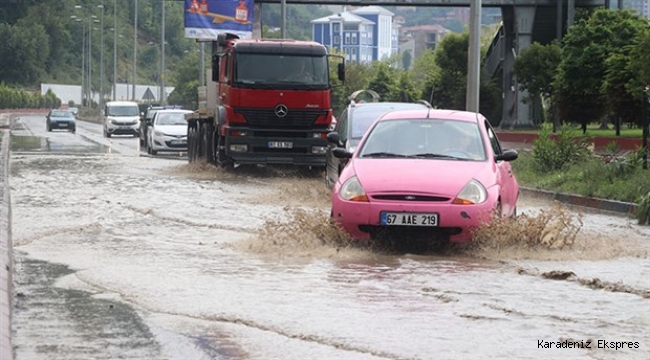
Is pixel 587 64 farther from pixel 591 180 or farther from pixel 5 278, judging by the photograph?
pixel 5 278

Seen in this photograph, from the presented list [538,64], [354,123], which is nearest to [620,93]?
[538,64]

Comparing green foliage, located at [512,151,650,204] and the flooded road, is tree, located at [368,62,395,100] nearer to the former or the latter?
green foliage, located at [512,151,650,204]

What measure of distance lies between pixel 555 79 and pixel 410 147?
4090 cm

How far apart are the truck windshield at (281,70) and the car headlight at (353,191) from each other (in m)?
15.3

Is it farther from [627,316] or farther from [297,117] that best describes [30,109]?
[627,316]

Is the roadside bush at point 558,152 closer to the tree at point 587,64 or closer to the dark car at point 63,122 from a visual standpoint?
the tree at point 587,64

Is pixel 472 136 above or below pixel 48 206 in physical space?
above

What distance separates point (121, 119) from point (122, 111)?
0.92 metres

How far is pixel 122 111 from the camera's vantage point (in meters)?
71.1

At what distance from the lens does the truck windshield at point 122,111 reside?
70.8 m

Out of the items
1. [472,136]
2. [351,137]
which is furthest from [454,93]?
[472,136]

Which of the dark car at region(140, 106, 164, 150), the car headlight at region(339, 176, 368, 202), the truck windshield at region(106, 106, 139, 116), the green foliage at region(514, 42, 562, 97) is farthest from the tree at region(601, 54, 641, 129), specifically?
the car headlight at region(339, 176, 368, 202)

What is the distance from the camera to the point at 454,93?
7544cm

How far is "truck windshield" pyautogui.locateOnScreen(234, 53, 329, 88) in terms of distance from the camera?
29016mm
